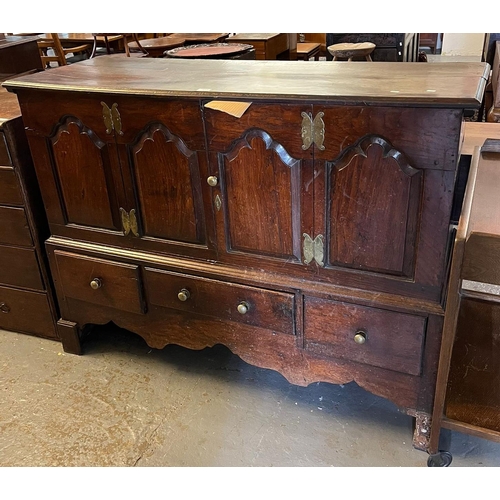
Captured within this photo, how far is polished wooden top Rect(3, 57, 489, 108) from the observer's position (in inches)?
48.4

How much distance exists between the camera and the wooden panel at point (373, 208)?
4.21ft

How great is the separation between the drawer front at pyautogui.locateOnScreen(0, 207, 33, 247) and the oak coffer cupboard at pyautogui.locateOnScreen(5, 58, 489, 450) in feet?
0.35

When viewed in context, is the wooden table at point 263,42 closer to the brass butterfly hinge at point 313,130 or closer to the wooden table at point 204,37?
the wooden table at point 204,37

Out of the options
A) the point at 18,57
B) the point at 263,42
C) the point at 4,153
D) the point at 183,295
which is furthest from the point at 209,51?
the point at 183,295

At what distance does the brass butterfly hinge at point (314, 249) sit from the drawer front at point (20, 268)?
3.38ft

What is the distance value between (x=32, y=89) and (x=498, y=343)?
160 centimetres

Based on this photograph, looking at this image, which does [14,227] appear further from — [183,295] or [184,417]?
[184,417]

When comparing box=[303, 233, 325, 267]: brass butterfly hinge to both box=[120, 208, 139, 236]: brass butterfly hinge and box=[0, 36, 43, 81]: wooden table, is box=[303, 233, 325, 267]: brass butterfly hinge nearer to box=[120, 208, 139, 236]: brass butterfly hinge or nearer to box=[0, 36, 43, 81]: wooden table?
box=[120, 208, 139, 236]: brass butterfly hinge

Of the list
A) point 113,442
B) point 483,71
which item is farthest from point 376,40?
point 113,442

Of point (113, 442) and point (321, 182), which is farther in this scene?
point (113, 442)

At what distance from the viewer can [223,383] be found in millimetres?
1850

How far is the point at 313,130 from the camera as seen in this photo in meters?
1.31

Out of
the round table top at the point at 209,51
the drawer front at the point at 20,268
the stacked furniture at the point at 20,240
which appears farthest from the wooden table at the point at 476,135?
the round table top at the point at 209,51

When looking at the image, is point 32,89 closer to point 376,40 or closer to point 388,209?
point 388,209
